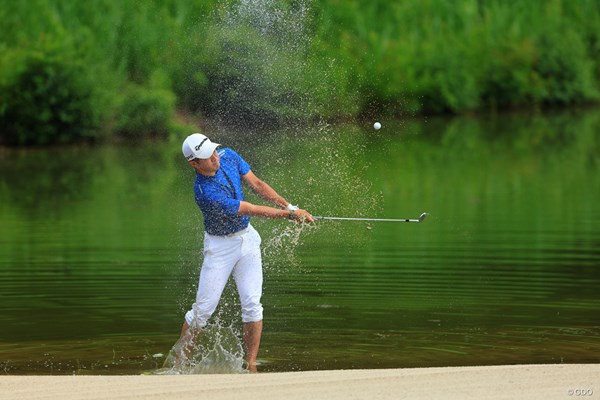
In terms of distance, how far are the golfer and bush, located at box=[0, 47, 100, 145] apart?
3153 cm

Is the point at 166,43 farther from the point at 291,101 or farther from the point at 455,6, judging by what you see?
the point at 455,6

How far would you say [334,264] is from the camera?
661 inches

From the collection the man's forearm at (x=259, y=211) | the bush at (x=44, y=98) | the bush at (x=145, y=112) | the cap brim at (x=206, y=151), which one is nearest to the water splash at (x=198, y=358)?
the man's forearm at (x=259, y=211)

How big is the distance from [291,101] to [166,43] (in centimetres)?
801

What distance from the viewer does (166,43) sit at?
4441 centimetres

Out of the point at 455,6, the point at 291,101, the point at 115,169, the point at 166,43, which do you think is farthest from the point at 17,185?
the point at 455,6

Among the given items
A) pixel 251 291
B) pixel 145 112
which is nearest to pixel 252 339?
pixel 251 291

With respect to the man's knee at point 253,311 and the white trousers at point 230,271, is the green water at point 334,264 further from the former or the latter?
the white trousers at point 230,271

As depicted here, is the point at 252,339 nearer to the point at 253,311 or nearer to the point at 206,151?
the point at 253,311

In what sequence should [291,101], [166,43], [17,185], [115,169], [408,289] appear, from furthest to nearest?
1. [166,43]
2. [291,101]
3. [115,169]
4. [17,185]
5. [408,289]

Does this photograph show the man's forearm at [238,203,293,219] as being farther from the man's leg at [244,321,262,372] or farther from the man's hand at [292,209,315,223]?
the man's leg at [244,321,262,372]

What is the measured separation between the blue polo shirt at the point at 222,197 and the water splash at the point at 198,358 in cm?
95

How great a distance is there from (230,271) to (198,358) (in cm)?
87

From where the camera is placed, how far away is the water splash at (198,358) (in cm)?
1131
